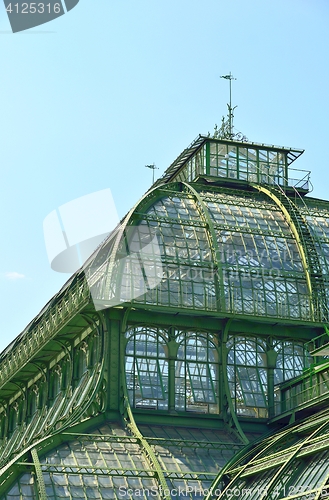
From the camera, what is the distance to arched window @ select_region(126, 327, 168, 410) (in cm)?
4284

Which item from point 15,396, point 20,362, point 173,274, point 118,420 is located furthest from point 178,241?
point 15,396

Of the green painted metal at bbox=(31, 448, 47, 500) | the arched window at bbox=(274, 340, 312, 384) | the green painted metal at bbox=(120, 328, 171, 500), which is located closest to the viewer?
the green painted metal at bbox=(31, 448, 47, 500)

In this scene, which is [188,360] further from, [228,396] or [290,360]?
[290,360]

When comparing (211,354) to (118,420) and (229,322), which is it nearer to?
(229,322)

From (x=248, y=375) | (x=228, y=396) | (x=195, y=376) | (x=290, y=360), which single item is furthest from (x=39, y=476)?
(x=290, y=360)

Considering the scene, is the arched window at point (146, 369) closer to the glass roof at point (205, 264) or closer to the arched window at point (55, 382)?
the glass roof at point (205, 264)

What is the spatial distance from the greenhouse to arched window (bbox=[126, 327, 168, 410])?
0.19ft

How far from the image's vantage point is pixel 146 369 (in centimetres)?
4331

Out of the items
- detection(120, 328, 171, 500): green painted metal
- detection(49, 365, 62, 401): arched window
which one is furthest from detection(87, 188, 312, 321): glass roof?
detection(49, 365, 62, 401): arched window

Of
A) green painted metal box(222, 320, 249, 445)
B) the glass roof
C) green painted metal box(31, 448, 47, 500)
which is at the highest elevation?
the glass roof

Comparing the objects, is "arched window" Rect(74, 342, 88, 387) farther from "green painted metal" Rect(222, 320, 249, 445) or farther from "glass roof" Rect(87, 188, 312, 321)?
"green painted metal" Rect(222, 320, 249, 445)

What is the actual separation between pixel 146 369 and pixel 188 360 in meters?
2.13

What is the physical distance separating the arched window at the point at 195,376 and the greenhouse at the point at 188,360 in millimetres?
55

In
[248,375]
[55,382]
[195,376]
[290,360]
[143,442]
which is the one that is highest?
[290,360]
